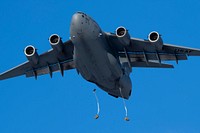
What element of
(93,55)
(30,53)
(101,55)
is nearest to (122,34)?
(101,55)

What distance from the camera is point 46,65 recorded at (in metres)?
25.4

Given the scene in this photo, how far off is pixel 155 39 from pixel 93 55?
3.19 meters

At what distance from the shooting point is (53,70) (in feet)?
85.0

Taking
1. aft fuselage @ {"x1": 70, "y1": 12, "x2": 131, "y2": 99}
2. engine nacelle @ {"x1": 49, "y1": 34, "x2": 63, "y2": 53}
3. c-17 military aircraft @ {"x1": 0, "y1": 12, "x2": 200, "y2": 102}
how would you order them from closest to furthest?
aft fuselage @ {"x1": 70, "y1": 12, "x2": 131, "y2": 99}
c-17 military aircraft @ {"x1": 0, "y1": 12, "x2": 200, "y2": 102}
engine nacelle @ {"x1": 49, "y1": 34, "x2": 63, "y2": 53}

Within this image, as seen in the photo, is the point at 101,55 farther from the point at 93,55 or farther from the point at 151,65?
the point at 151,65

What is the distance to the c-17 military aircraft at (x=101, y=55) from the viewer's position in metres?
21.4

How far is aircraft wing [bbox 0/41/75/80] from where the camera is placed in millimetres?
24453

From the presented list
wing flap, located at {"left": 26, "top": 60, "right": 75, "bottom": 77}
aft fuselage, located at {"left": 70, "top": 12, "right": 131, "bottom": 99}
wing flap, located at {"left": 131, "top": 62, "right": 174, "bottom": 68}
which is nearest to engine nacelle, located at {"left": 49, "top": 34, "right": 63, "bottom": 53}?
aft fuselage, located at {"left": 70, "top": 12, "right": 131, "bottom": 99}

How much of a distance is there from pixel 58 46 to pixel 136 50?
420cm

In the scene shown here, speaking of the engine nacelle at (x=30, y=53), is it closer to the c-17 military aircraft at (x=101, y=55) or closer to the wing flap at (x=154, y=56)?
the c-17 military aircraft at (x=101, y=55)

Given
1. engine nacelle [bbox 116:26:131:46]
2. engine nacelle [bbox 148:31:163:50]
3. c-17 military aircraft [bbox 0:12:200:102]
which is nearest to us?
c-17 military aircraft [bbox 0:12:200:102]

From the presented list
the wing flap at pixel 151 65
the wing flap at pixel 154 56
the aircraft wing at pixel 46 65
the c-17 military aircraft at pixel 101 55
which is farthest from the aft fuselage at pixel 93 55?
the aircraft wing at pixel 46 65

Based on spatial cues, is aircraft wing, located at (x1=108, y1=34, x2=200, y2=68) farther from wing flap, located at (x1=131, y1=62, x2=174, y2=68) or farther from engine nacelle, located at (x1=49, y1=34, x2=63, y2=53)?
engine nacelle, located at (x1=49, y1=34, x2=63, y2=53)

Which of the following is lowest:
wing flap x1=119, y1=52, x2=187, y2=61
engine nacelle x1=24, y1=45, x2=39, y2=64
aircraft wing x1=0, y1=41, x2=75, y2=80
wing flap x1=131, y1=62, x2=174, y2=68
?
wing flap x1=131, y1=62, x2=174, y2=68
